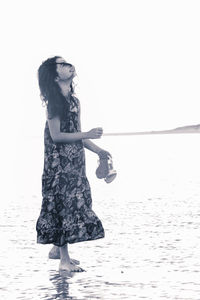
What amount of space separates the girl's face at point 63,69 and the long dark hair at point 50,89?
3 cm

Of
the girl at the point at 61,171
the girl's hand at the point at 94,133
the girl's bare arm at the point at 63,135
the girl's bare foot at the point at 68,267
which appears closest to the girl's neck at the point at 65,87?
the girl at the point at 61,171

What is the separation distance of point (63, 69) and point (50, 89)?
204 mm

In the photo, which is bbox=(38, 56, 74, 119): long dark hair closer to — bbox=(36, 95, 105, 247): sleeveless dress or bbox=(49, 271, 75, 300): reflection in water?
bbox=(36, 95, 105, 247): sleeveless dress

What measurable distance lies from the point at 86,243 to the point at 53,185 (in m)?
1.87

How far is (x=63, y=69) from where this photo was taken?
23.9 ft

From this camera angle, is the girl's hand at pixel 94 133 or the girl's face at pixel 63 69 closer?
the girl's hand at pixel 94 133

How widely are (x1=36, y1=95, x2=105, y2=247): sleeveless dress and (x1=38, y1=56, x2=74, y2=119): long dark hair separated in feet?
0.28

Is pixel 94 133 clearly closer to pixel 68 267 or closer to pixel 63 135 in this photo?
pixel 63 135

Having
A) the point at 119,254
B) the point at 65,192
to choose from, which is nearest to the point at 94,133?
the point at 65,192

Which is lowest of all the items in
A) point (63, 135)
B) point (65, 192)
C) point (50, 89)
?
point (65, 192)

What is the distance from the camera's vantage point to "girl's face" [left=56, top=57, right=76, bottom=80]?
7.28 meters

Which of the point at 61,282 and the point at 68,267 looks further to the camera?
the point at 68,267

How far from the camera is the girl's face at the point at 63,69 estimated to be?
287 inches

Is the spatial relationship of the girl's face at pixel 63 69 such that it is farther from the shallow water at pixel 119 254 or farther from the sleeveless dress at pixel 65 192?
the shallow water at pixel 119 254
